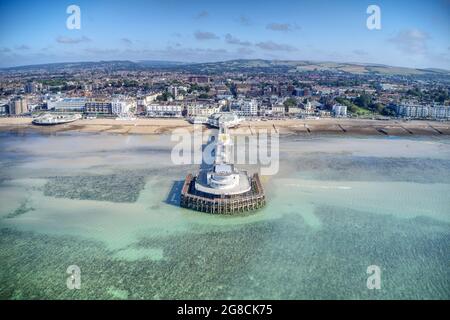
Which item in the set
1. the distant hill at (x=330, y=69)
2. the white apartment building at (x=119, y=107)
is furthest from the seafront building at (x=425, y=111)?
the distant hill at (x=330, y=69)

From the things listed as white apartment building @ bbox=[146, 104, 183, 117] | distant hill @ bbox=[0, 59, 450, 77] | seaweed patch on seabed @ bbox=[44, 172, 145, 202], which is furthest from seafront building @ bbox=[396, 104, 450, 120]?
distant hill @ bbox=[0, 59, 450, 77]

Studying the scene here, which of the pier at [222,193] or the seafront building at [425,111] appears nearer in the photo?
the pier at [222,193]

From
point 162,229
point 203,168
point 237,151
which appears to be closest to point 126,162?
point 203,168

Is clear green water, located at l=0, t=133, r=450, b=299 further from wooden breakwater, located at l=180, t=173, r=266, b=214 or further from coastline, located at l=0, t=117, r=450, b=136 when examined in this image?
coastline, located at l=0, t=117, r=450, b=136

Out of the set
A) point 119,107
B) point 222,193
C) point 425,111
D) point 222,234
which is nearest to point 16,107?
point 119,107

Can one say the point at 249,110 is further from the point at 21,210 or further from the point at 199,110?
the point at 21,210

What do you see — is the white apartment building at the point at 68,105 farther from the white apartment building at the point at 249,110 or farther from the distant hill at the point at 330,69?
the distant hill at the point at 330,69
